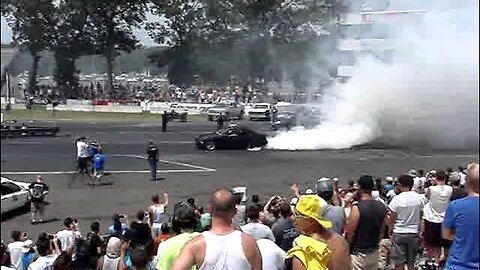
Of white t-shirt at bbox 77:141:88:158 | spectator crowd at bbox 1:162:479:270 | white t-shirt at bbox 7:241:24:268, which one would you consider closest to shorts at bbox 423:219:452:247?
spectator crowd at bbox 1:162:479:270

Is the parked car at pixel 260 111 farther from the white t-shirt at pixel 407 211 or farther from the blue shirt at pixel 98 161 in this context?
the white t-shirt at pixel 407 211

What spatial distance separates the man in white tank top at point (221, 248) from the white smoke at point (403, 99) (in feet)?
41.1

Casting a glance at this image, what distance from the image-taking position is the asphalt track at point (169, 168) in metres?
17.1

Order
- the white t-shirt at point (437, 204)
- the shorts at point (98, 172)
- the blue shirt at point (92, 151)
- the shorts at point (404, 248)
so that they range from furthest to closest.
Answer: the blue shirt at point (92, 151), the shorts at point (98, 172), the white t-shirt at point (437, 204), the shorts at point (404, 248)

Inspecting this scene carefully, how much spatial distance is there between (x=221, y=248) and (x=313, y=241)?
762 mm

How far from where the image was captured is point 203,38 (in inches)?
1554

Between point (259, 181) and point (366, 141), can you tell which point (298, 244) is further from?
point (366, 141)

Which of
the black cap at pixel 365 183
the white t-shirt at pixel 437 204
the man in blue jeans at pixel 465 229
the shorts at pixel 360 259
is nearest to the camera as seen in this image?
the man in blue jeans at pixel 465 229

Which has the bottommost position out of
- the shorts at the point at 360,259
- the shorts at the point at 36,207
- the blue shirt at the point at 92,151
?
the shorts at the point at 36,207

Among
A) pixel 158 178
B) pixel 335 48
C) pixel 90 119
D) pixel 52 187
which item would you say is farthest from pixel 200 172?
pixel 90 119

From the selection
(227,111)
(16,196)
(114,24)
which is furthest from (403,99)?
(114,24)

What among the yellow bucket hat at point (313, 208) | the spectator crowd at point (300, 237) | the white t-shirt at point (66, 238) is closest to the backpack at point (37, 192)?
the spectator crowd at point (300, 237)

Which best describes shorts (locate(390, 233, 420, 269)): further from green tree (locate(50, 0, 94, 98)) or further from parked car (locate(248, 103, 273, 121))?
parked car (locate(248, 103, 273, 121))

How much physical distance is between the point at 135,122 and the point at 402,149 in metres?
16.0
